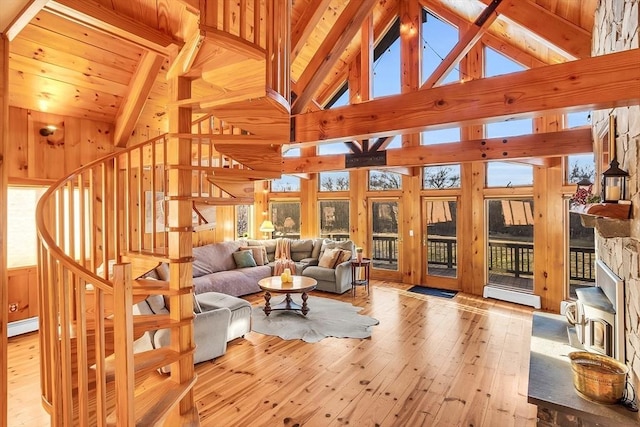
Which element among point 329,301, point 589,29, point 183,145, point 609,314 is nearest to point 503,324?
point 609,314

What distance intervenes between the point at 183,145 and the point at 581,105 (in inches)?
99.4

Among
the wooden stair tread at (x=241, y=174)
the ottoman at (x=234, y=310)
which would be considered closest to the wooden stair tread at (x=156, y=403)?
the wooden stair tread at (x=241, y=174)

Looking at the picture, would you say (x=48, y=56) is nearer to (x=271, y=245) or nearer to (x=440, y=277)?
(x=271, y=245)

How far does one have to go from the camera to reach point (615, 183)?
98.7 inches

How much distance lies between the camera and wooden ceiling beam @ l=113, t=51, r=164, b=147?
401 centimetres

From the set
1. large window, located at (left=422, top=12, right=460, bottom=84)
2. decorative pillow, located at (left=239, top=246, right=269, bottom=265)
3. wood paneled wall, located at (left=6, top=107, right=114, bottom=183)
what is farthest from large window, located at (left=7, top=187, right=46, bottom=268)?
large window, located at (left=422, top=12, right=460, bottom=84)

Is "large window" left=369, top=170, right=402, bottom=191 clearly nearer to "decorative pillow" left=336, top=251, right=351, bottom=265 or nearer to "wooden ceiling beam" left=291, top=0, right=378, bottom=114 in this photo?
"decorative pillow" left=336, top=251, right=351, bottom=265

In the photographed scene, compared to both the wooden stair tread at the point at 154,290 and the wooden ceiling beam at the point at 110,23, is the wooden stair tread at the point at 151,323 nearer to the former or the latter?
the wooden stair tread at the point at 154,290

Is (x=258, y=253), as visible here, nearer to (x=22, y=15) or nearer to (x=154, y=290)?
(x=154, y=290)

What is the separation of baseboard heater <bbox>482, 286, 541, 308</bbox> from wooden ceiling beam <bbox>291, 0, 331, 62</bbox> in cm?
514

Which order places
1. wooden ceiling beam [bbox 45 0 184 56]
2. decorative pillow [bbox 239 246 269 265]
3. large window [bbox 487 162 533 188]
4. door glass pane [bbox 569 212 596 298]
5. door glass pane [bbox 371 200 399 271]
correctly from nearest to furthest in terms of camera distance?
wooden ceiling beam [bbox 45 0 184 56]
door glass pane [bbox 569 212 596 298]
large window [bbox 487 162 533 188]
decorative pillow [bbox 239 246 269 265]
door glass pane [bbox 371 200 399 271]

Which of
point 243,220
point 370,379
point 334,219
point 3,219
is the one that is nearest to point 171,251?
point 3,219

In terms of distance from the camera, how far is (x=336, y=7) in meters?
5.33

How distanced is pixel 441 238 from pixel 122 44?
6124 millimetres
